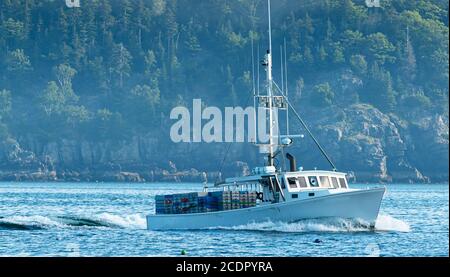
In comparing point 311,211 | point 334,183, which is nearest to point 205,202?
point 311,211

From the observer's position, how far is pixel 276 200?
67.6m

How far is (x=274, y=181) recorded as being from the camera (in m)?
67.7

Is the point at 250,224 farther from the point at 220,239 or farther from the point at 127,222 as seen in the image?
the point at 127,222

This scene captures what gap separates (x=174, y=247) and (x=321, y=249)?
749 centimetres

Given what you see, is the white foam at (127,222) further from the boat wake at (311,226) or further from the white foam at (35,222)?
the boat wake at (311,226)

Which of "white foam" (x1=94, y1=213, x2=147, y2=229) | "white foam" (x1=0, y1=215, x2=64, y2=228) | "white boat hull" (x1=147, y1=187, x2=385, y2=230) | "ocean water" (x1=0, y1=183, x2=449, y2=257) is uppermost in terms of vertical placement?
"white boat hull" (x1=147, y1=187, x2=385, y2=230)

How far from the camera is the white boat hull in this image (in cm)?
6569

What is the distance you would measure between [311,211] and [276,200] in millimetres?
2404

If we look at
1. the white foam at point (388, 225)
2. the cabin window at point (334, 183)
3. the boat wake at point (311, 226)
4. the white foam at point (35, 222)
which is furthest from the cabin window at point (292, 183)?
the white foam at point (35, 222)

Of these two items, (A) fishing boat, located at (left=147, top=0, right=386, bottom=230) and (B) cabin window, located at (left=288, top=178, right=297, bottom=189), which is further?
(B) cabin window, located at (left=288, top=178, right=297, bottom=189)

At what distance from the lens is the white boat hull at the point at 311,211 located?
6569cm

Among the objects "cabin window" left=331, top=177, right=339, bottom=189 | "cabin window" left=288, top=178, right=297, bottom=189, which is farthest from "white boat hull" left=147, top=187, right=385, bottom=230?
"cabin window" left=331, top=177, right=339, bottom=189

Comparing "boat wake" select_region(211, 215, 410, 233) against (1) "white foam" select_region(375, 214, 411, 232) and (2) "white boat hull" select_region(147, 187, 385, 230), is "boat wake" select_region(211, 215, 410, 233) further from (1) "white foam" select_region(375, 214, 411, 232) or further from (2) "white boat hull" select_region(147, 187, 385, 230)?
(1) "white foam" select_region(375, 214, 411, 232)
